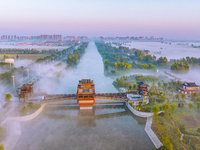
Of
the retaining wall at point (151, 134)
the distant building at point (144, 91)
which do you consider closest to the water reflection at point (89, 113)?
the retaining wall at point (151, 134)

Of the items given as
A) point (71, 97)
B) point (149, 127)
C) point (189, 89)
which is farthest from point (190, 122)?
point (71, 97)

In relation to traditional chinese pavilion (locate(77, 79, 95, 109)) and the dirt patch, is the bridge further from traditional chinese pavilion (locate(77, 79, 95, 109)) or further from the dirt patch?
the dirt patch

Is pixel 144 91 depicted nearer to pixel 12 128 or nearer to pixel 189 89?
pixel 189 89

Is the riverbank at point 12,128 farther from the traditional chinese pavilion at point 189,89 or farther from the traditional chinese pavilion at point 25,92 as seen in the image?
the traditional chinese pavilion at point 189,89

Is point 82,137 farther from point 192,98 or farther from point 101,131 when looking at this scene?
point 192,98

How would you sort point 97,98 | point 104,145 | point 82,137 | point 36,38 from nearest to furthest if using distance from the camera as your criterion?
point 104,145, point 82,137, point 97,98, point 36,38

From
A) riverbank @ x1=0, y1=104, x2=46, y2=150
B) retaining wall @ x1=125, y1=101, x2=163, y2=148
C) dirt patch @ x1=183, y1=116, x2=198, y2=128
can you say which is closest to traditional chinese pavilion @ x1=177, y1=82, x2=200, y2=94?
dirt patch @ x1=183, y1=116, x2=198, y2=128

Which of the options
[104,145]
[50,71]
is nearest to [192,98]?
[104,145]
